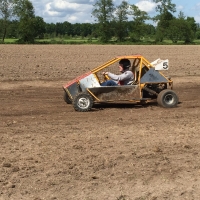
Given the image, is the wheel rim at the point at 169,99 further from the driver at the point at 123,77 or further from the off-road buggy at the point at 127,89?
the driver at the point at 123,77

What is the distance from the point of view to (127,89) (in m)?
10.7

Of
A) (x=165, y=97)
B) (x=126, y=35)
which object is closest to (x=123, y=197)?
(x=165, y=97)

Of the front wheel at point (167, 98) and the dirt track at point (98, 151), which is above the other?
the front wheel at point (167, 98)

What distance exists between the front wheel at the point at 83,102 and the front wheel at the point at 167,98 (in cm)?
175

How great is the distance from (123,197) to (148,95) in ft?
19.6

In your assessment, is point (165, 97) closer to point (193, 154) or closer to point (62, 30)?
point (193, 154)

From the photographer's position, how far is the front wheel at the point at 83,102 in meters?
10.3

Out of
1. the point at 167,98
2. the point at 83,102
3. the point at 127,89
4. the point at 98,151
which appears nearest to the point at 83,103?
the point at 83,102

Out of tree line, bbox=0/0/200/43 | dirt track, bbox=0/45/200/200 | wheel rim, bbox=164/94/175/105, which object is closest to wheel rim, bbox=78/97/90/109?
dirt track, bbox=0/45/200/200

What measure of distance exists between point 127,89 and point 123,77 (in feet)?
1.01

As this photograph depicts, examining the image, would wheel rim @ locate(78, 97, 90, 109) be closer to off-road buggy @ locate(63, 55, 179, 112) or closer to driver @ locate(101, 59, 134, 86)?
off-road buggy @ locate(63, 55, 179, 112)

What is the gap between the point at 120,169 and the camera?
20.7 ft

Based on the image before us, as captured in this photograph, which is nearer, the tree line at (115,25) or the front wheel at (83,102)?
the front wheel at (83,102)

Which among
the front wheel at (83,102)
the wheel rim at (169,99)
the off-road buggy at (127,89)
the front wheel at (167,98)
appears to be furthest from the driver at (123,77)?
the wheel rim at (169,99)
